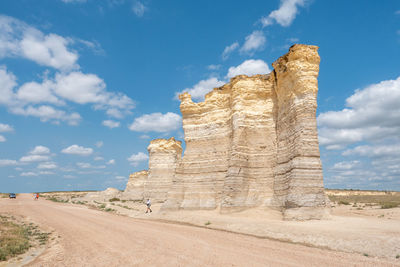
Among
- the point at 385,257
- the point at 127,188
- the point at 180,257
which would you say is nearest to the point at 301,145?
the point at 385,257

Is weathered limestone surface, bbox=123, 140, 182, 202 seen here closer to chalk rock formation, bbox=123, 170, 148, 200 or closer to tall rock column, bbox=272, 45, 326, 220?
chalk rock formation, bbox=123, 170, 148, 200

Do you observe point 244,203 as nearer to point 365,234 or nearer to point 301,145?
point 301,145

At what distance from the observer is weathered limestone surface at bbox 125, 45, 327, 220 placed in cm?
1572

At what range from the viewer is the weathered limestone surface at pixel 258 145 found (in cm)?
1572

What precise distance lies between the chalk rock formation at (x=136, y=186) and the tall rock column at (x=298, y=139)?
43.6 metres

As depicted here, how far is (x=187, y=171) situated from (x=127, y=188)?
39590mm

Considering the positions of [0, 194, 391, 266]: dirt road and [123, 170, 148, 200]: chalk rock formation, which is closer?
[0, 194, 391, 266]: dirt road

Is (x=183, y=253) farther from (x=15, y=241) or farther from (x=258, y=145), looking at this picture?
(x=258, y=145)

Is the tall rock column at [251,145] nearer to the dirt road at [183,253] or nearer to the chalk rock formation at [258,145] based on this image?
the chalk rock formation at [258,145]

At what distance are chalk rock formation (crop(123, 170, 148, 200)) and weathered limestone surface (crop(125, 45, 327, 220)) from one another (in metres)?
35.5

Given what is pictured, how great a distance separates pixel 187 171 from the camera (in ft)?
77.6

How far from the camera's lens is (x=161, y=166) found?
1813 inches

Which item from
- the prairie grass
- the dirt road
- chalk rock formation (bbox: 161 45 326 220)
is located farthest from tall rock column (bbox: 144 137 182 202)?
the dirt road

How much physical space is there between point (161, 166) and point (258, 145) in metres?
28.4
